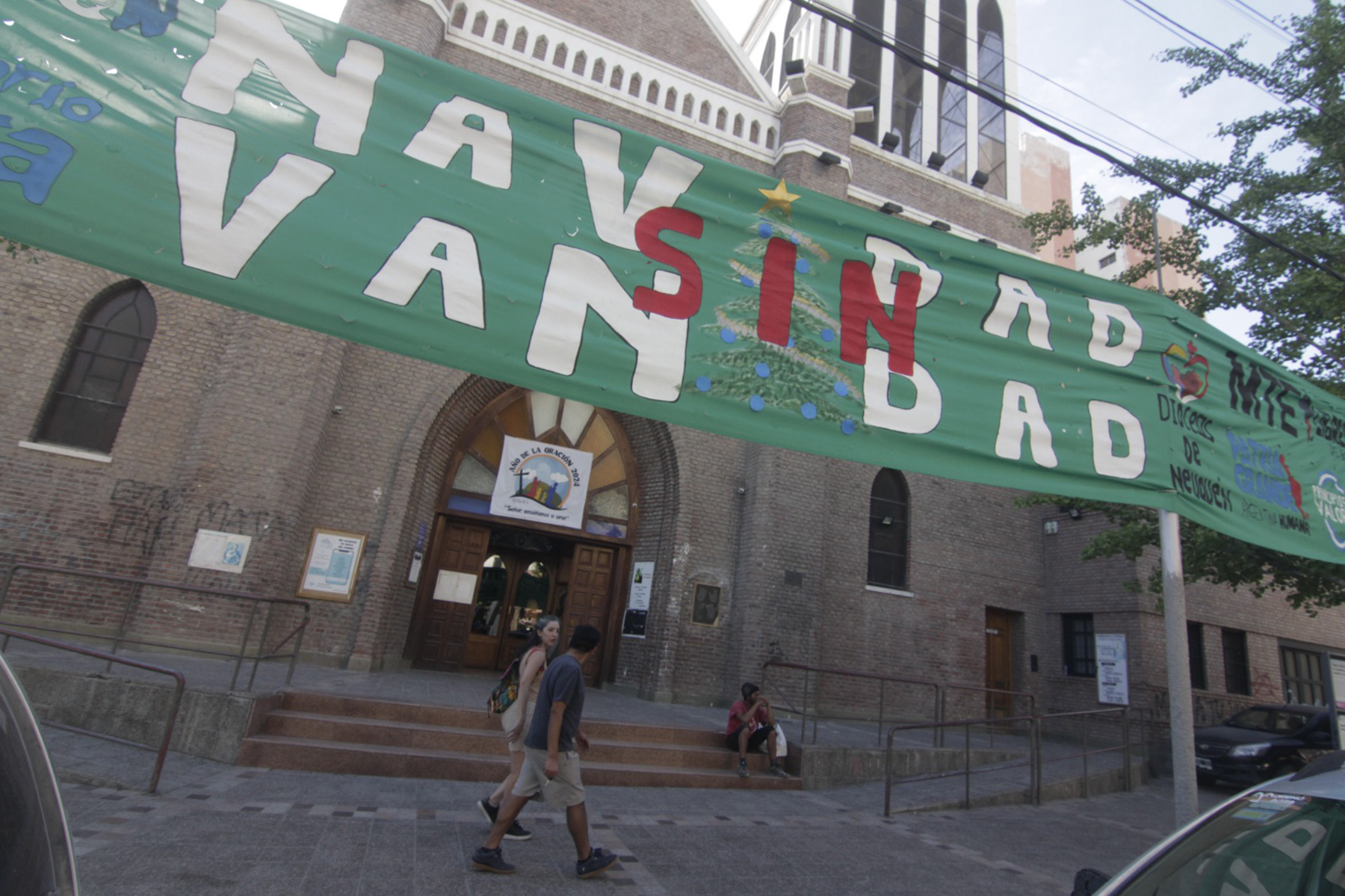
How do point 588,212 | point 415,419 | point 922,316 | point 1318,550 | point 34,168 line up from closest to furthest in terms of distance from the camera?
point 34,168 → point 588,212 → point 922,316 → point 1318,550 → point 415,419

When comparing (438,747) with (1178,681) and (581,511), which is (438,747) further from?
(1178,681)

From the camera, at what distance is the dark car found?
1116 centimetres

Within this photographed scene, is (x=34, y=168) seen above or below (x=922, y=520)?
below

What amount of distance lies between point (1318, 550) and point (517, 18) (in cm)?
1480

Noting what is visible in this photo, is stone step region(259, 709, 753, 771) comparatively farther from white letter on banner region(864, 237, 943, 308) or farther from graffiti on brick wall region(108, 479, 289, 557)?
white letter on banner region(864, 237, 943, 308)

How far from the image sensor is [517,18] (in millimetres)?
13812

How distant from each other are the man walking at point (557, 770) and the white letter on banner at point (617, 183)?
8.39 ft

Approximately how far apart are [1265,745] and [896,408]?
40.7 ft

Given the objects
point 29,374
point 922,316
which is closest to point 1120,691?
point 922,316

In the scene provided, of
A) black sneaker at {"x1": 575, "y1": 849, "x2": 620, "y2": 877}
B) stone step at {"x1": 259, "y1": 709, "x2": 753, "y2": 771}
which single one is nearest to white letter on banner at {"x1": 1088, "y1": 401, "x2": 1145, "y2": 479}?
black sneaker at {"x1": 575, "y1": 849, "x2": 620, "y2": 877}

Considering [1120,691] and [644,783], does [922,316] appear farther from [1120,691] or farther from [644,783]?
[1120,691]

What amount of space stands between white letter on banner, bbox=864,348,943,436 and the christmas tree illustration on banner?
9 cm

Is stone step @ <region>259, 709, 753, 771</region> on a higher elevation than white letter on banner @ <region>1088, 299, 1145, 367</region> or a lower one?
lower

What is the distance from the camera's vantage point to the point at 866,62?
21.0m
